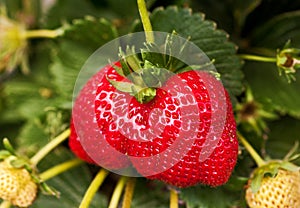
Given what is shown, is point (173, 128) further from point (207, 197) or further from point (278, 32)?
point (278, 32)

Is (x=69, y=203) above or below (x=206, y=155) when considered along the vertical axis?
below

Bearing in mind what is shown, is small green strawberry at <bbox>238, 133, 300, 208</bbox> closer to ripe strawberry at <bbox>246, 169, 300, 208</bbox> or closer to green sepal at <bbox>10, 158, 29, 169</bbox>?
ripe strawberry at <bbox>246, 169, 300, 208</bbox>

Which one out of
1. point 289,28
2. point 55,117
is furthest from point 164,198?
point 289,28

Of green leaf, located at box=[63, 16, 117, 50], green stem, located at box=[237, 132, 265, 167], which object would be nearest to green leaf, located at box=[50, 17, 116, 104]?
green leaf, located at box=[63, 16, 117, 50]

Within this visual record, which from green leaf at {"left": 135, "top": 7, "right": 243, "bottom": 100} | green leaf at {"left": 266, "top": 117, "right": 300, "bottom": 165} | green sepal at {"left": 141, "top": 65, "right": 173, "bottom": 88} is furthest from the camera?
green leaf at {"left": 266, "top": 117, "right": 300, "bottom": 165}

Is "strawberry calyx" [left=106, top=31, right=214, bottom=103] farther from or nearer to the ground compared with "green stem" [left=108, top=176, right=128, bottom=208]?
farther from the ground

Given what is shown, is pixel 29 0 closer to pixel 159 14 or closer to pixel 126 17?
pixel 126 17
